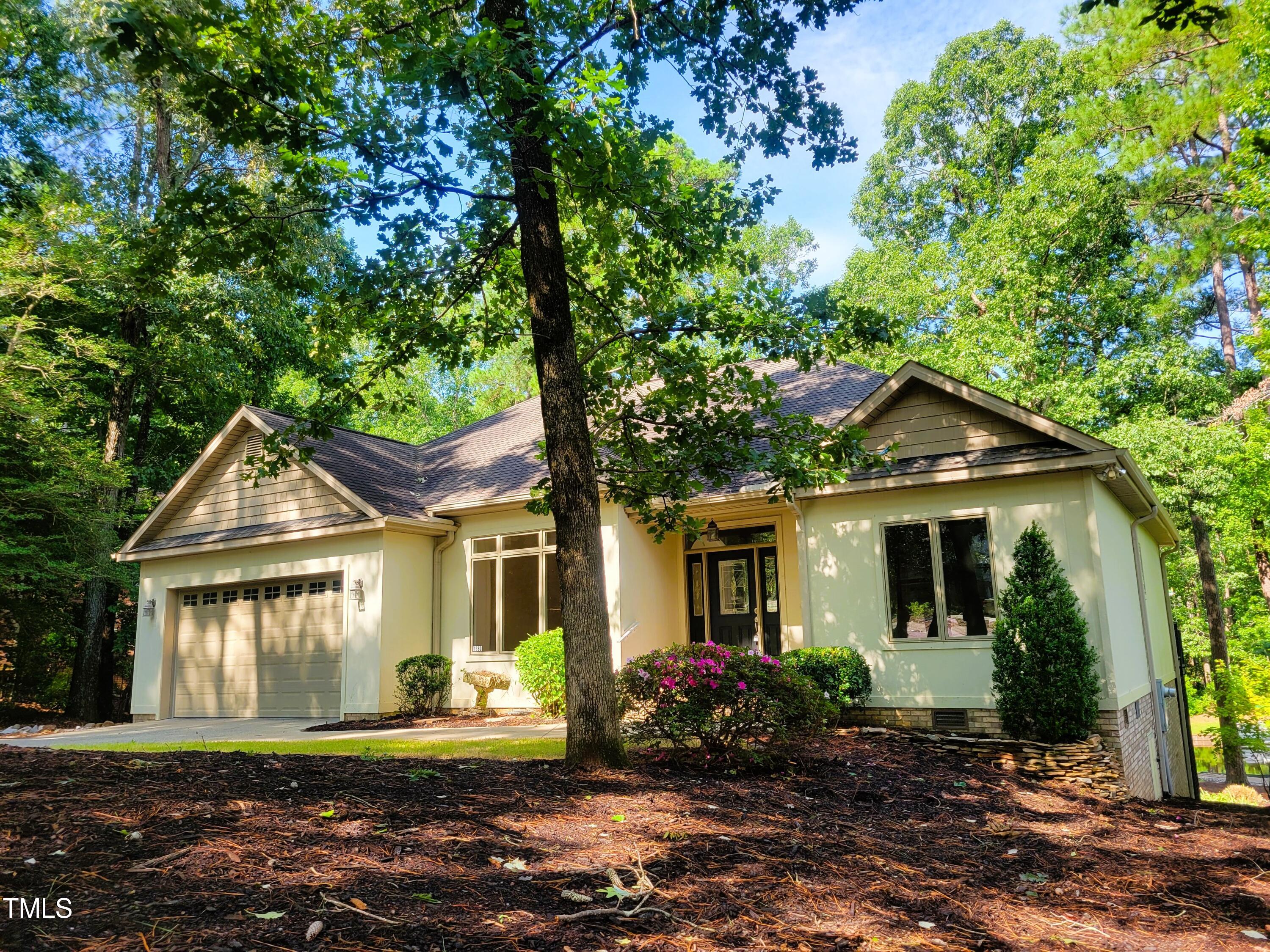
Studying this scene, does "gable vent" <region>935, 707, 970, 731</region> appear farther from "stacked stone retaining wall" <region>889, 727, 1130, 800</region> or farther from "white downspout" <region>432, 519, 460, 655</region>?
"white downspout" <region>432, 519, 460, 655</region>

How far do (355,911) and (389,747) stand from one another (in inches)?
245

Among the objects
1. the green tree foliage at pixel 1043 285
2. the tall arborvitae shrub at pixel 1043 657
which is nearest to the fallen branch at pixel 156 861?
the tall arborvitae shrub at pixel 1043 657

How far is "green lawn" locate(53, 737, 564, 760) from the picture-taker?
788cm

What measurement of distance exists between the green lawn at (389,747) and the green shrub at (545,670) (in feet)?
8.04

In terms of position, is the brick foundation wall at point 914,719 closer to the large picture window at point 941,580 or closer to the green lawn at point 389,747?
the large picture window at point 941,580

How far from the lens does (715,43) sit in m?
7.71

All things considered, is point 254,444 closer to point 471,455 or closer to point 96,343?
point 471,455

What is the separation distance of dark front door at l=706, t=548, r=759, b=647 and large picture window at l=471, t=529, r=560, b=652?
8.20 feet

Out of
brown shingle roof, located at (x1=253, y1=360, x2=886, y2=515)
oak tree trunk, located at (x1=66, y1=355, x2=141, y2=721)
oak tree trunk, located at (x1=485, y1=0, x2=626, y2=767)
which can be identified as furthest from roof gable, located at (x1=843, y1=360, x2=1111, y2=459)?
oak tree trunk, located at (x1=66, y1=355, x2=141, y2=721)

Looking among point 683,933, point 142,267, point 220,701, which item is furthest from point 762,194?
point 220,701

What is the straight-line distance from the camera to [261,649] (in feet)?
48.1

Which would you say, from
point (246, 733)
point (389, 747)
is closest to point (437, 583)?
point (246, 733)

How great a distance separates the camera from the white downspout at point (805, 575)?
34.5 feet

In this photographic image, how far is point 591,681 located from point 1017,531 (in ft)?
19.1
